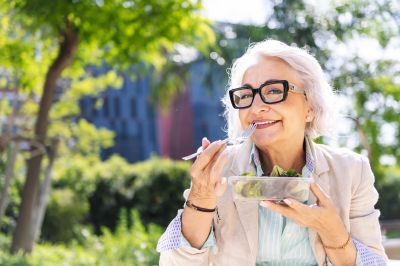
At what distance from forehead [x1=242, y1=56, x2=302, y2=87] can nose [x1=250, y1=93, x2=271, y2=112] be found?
5 cm

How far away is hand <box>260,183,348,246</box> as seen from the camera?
174cm

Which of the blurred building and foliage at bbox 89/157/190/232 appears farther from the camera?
the blurred building

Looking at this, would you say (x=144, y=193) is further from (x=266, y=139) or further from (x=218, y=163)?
(x=218, y=163)

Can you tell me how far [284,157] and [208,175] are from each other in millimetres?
436

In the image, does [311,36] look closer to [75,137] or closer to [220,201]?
[220,201]

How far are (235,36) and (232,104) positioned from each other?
20.9 feet

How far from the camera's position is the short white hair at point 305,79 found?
2.05 meters

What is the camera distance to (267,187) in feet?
5.67

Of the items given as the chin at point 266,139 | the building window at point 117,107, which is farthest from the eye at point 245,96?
the building window at point 117,107

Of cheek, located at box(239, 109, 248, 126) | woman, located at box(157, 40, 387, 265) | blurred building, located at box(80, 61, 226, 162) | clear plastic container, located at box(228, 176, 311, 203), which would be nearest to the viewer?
clear plastic container, located at box(228, 176, 311, 203)

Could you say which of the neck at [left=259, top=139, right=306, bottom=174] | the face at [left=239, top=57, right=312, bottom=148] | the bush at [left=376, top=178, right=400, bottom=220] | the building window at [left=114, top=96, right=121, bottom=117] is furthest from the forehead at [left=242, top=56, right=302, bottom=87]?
the building window at [left=114, top=96, right=121, bottom=117]

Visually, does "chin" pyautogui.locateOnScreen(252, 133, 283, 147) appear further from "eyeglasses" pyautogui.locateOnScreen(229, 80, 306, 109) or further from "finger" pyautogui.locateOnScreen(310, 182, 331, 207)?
"finger" pyautogui.locateOnScreen(310, 182, 331, 207)

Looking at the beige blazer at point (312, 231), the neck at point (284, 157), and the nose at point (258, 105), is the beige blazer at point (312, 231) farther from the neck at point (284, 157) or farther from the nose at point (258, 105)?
the nose at point (258, 105)

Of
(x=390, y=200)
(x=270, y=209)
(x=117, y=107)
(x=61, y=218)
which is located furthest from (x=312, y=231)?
(x=117, y=107)
